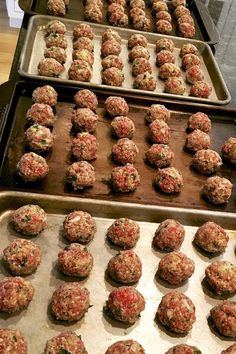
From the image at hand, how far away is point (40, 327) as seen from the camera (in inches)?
68.2

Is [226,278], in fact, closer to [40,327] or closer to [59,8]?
[40,327]

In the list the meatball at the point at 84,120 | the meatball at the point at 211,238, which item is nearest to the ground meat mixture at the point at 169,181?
the meatball at the point at 211,238

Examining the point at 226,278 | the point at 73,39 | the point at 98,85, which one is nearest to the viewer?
the point at 226,278

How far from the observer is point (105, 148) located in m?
2.57

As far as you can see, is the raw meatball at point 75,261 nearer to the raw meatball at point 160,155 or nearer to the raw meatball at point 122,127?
the raw meatball at point 160,155

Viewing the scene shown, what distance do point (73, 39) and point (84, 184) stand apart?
1631 millimetres

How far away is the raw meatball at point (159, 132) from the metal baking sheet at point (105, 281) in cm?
58

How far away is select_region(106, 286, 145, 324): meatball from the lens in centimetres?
176

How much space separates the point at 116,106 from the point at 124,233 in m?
0.95

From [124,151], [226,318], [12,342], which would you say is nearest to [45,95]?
[124,151]

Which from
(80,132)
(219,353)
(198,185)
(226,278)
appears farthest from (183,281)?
(80,132)

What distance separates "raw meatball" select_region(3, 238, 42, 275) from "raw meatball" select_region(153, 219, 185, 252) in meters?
0.57

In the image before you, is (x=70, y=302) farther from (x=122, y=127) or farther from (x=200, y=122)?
(x=200, y=122)

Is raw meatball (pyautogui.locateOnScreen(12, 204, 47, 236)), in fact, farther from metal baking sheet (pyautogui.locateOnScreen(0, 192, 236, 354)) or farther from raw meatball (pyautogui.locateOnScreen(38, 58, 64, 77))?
raw meatball (pyautogui.locateOnScreen(38, 58, 64, 77))
